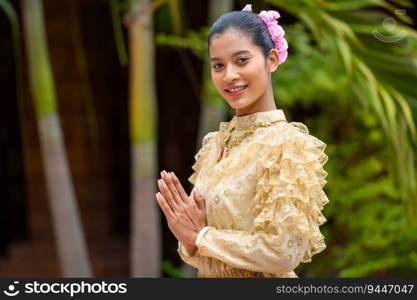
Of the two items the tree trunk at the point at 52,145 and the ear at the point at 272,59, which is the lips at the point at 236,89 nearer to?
the ear at the point at 272,59

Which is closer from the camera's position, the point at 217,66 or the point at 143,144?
the point at 217,66

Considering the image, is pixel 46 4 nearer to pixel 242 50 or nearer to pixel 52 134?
pixel 52 134

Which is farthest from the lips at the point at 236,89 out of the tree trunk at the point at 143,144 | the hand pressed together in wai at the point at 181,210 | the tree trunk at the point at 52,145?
the tree trunk at the point at 52,145

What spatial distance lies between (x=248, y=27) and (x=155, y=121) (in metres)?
3.09

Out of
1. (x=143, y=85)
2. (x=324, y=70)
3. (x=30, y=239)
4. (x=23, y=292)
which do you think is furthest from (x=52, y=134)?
(x=30, y=239)

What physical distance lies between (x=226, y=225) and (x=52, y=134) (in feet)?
6.54

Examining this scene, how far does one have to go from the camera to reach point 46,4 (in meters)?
4.83

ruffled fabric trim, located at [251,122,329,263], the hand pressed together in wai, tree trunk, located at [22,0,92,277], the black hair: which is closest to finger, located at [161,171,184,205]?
the hand pressed together in wai

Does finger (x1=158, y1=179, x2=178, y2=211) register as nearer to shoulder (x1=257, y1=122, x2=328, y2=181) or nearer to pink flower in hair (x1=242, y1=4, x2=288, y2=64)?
shoulder (x1=257, y1=122, x2=328, y2=181)

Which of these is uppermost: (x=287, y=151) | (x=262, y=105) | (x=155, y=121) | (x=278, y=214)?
(x=155, y=121)

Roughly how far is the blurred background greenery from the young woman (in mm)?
464

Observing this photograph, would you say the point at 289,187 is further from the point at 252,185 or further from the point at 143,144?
the point at 143,144

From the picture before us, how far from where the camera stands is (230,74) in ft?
4.41

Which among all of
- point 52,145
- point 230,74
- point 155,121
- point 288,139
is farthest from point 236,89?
point 155,121
